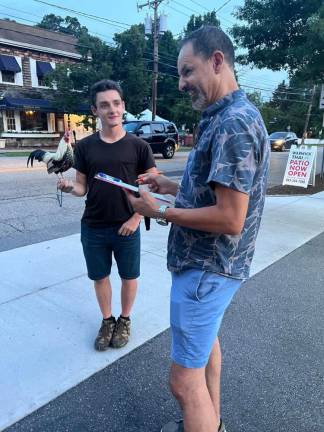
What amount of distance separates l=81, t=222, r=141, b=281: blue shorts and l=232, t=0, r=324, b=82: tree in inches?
304

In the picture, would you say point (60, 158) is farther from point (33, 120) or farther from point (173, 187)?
point (33, 120)

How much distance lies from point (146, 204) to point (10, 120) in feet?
87.5

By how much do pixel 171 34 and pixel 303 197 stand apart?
31110mm

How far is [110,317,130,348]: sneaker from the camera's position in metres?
2.77

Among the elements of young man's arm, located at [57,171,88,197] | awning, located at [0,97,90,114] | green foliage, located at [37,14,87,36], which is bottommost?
young man's arm, located at [57,171,88,197]

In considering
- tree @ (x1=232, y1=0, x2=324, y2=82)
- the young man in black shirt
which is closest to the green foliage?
tree @ (x1=232, y1=0, x2=324, y2=82)

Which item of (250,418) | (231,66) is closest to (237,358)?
(250,418)

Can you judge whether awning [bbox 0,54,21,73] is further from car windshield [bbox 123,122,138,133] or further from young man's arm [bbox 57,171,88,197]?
young man's arm [bbox 57,171,88,197]

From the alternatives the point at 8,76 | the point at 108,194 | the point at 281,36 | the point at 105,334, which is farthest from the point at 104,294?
the point at 8,76

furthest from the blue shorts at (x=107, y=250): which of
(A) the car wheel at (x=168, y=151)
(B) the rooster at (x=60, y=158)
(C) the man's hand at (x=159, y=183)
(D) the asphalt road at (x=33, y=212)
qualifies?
(A) the car wheel at (x=168, y=151)

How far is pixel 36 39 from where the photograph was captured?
26547mm

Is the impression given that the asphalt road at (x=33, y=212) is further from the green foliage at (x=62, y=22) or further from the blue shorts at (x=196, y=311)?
the green foliage at (x=62, y=22)

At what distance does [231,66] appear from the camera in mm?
1487

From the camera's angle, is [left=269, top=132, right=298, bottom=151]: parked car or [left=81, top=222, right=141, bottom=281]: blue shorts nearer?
[left=81, top=222, right=141, bottom=281]: blue shorts
